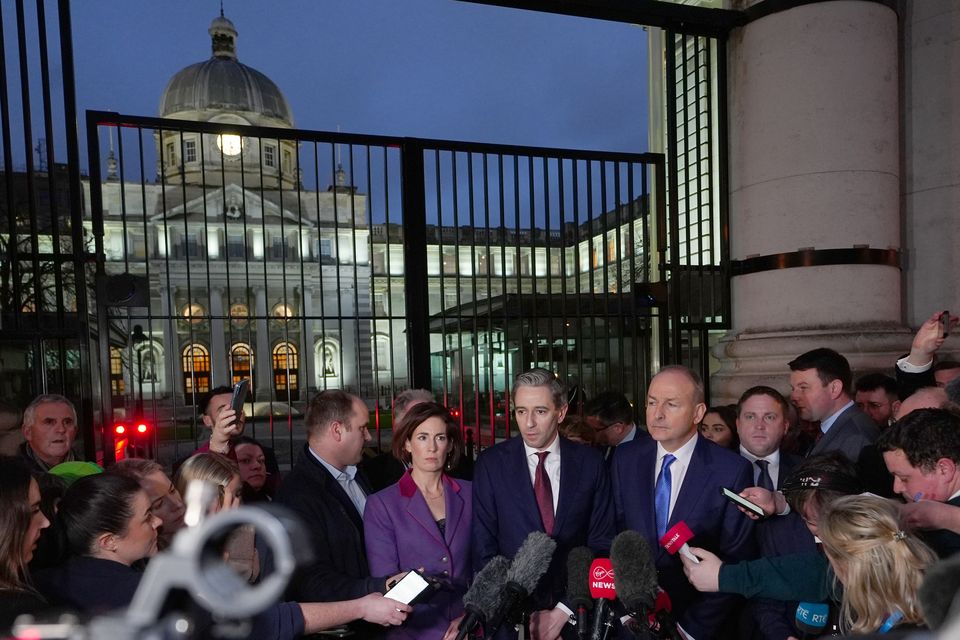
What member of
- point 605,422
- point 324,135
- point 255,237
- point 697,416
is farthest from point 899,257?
point 255,237

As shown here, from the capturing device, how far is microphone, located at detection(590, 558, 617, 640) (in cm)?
220

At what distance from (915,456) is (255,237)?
43.3 m

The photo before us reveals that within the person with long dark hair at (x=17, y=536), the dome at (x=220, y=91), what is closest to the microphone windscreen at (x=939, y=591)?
the person with long dark hair at (x=17, y=536)

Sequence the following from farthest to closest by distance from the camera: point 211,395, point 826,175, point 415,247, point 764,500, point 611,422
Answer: point 415,247
point 826,175
point 611,422
point 211,395
point 764,500

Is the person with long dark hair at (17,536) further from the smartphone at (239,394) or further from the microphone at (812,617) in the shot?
the microphone at (812,617)

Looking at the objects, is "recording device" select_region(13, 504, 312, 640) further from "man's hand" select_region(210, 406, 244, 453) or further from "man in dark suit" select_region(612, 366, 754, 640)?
"man's hand" select_region(210, 406, 244, 453)

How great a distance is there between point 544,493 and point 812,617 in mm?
1200

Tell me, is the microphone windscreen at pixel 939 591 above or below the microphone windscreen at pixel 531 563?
above

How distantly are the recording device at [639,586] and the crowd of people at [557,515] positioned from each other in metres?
0.49

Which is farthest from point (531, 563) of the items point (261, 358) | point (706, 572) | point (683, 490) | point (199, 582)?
point (261, 358)

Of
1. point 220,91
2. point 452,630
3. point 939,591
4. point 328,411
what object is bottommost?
point 452,630

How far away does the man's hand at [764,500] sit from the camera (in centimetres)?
263

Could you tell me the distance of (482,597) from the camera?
214 centimetres

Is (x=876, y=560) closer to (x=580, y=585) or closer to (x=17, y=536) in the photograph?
(x=580, y=585)
